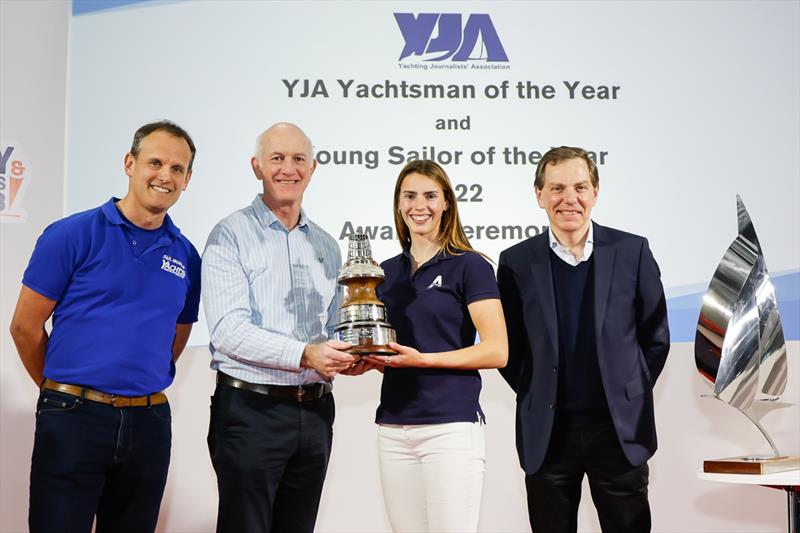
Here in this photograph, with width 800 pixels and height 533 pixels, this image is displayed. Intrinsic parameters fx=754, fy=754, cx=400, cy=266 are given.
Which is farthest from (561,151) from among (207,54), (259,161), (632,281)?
(207,54)

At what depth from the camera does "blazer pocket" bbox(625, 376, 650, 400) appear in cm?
286

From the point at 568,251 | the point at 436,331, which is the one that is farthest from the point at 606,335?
the point at 436,331

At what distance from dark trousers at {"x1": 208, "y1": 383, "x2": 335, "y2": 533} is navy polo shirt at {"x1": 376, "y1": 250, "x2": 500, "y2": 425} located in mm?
283

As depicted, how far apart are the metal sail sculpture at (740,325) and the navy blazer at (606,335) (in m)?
0.41

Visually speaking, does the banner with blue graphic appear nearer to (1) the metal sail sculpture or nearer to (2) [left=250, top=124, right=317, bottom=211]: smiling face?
(1) the metal sail sculpture

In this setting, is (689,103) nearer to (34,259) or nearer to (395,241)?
(395,241)

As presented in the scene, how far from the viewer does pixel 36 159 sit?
4211 mm

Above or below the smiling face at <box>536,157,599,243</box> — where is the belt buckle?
below

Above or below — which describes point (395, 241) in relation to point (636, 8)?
below

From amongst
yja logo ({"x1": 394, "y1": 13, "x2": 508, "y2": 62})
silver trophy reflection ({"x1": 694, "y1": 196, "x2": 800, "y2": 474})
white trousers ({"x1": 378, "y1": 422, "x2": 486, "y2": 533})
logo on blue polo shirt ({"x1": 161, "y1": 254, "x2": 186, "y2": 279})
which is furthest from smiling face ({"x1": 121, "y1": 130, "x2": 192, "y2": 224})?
silver trophy reflection ({"x1": 694, "y1": 196, "x2": 800, "y2": 474})

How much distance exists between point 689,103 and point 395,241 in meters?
1.90

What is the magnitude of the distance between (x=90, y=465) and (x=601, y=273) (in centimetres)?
198

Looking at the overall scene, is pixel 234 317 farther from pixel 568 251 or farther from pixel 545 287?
pixel 568 251

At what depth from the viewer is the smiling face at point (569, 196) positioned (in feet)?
9.93
